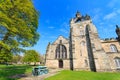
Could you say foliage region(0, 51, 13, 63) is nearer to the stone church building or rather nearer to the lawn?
the lawn

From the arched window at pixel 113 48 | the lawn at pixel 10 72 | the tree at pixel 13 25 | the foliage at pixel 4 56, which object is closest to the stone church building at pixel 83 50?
the arched window at pixel 113 48

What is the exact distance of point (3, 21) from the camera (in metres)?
7.97

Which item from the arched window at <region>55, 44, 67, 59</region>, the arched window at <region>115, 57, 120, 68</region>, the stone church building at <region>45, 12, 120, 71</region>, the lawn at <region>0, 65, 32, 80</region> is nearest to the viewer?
the lawn at <region>0, 65, 32, 80</region>

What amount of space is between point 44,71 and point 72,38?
1559 cm

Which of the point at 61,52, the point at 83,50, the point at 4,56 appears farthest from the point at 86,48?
the point at 4,56

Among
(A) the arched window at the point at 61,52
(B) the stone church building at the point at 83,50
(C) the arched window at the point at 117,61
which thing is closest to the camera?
(C) the arched window at the point at 117,61

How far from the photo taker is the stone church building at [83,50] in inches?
989

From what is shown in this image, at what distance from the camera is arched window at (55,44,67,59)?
3017 centimetres

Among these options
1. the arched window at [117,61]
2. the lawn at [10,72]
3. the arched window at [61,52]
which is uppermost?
the arched window at [61,52]

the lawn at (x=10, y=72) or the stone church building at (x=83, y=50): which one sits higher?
the stone church building at (x=83, y=50)

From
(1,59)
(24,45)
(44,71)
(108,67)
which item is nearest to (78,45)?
(108,67)

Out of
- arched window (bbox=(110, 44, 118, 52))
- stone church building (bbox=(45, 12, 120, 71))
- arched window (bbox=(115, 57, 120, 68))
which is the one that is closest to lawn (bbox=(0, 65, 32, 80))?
stone church building (bbox=(45, 12, 120, 71))

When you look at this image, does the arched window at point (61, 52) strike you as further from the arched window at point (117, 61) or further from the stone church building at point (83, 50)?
the arched window at point (117, 61)

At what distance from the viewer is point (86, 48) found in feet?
91.9
